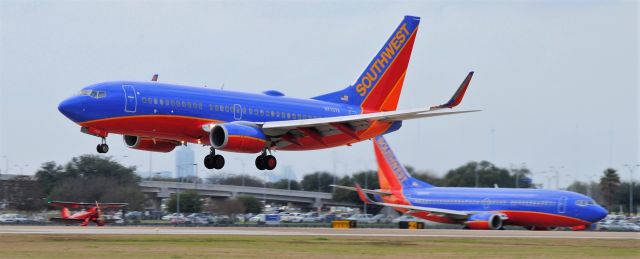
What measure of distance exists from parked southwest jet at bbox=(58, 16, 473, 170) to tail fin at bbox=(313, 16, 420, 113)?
0.09 metres

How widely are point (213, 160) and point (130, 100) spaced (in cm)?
809

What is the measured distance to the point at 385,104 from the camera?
6706cm

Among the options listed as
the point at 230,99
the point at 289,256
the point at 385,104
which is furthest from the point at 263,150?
the point at 289,256

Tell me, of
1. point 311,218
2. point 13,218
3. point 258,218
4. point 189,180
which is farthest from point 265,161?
point 189,180

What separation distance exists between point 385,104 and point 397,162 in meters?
31.5

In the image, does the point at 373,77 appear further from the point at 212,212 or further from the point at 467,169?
the point at 467,169

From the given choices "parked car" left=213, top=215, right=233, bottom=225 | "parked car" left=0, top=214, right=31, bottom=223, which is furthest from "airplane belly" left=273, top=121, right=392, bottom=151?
"parked car" left=213, top=215, right=233, bottom=225

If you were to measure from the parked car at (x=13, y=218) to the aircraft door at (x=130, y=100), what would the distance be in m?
33.4

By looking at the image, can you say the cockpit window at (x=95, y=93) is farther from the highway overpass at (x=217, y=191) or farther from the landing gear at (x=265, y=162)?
the highway overpass at (x=217, y=191)

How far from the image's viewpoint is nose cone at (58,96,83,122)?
2114 inches

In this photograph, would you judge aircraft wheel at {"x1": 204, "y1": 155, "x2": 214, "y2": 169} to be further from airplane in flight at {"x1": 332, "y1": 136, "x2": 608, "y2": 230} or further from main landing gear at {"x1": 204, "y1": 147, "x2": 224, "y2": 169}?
airplane in flight at {"x1": 332, "y1": 136, "x2": 608, "y2": 230}

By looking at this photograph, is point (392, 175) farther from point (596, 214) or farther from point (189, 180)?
point (189, 180)

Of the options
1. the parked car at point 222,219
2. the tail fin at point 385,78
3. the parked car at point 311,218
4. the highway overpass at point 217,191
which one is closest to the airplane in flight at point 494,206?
the parked car at point 311,218

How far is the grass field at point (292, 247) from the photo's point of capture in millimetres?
46625
